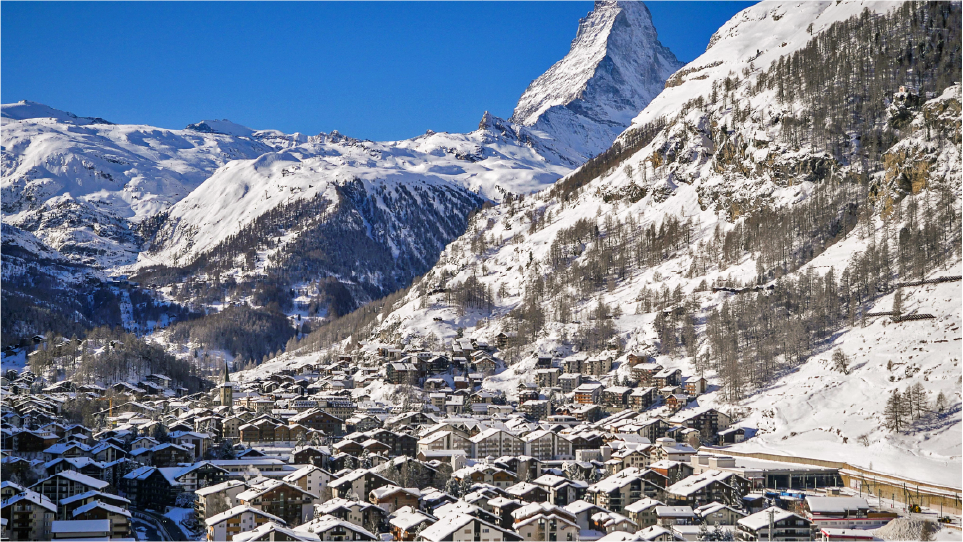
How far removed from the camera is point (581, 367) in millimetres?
121438

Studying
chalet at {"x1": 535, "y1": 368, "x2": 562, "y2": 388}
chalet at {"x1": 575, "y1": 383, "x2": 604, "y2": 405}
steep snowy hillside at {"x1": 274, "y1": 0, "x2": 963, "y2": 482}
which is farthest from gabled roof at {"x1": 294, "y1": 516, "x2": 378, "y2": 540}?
chalet at {"x1": 535, "y1": 368, "x2": 562, "y2": 388}

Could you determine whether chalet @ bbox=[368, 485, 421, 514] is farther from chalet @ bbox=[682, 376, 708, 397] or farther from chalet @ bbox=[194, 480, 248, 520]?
chalet @ bbox=[682, 376, 708, 397]

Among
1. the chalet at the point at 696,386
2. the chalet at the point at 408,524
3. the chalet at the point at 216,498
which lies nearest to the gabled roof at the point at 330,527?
the chalet at the point at 408,524

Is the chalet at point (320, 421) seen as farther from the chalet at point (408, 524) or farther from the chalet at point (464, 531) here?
the chalet at point (464, 531)

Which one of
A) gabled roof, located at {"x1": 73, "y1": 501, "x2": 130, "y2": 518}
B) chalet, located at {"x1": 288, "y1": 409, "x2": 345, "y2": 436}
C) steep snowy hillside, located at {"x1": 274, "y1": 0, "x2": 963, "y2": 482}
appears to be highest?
steep snowy hillside, located at {"x1": 274, "y1": 0, "x2": 963, "y2": 482}

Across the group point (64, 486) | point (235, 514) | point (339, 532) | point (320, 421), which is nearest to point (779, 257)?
point (320, 421)

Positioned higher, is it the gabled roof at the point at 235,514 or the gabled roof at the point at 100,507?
the gabled roof at the point at 100,507

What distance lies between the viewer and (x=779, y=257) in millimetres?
123000

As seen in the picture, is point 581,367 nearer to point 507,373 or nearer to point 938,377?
point 507,373

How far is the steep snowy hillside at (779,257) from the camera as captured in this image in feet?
299

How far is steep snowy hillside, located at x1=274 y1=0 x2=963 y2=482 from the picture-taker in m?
91.1

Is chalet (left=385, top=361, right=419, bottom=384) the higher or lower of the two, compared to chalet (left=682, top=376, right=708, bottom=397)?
higher

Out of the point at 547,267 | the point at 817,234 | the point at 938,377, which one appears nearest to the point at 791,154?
the point at 817,234

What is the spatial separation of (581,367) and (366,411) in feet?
84.0
